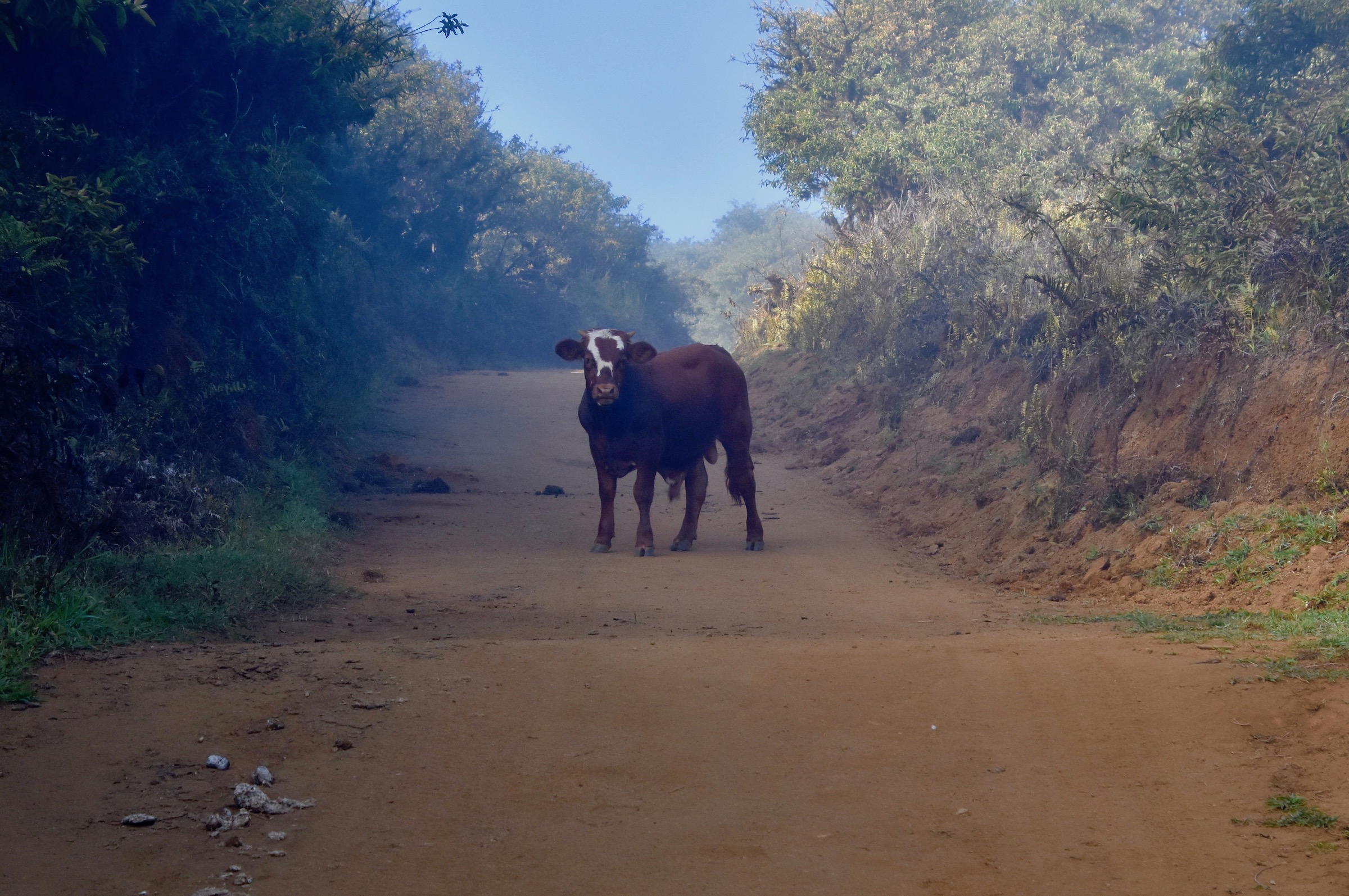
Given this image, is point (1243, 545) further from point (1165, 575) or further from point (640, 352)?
point (640, 352)

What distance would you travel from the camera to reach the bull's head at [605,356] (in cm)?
909

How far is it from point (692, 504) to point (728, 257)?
68.9m

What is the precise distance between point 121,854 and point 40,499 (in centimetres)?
355

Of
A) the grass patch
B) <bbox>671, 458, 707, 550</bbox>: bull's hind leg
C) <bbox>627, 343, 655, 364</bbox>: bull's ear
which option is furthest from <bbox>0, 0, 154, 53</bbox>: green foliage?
the grass patch

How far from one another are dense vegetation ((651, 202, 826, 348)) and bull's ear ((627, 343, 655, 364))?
41.6 m

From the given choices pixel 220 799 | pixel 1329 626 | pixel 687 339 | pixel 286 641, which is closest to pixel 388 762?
pixel 220 799

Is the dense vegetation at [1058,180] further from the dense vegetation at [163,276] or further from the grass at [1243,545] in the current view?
the dense vegetation at [163,276]

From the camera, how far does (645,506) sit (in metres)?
9.54

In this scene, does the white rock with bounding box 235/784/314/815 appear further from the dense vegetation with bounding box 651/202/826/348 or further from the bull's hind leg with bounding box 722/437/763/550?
the dense vegetation with bounding box 651/202/826/348

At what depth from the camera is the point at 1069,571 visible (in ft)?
25.8

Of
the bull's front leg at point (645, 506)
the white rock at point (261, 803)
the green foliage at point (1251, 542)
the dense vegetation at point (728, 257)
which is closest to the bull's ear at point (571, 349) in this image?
the bull's front leg at point (645, 506)

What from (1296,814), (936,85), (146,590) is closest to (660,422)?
(146,590)

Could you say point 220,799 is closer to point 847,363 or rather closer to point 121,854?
point 121,854

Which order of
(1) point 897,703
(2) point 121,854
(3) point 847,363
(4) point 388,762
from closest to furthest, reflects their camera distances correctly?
(2) point 121,854
(4) point 388,762
(1) point 897,703
(3) point 847,363
